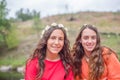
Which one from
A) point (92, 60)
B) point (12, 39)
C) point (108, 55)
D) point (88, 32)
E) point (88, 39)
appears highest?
point (88, 32)

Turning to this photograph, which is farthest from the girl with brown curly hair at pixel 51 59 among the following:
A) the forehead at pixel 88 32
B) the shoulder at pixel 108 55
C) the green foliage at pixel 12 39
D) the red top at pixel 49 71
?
the green foliage at pixel 12 39

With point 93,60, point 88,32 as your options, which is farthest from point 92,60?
point 88,32

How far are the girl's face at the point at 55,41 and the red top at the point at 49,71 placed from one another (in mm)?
219

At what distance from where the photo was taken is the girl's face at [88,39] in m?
6.39

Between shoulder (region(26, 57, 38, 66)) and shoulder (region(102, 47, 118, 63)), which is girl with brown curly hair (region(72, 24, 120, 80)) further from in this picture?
shoulder (region(26, 57, 38, 66))

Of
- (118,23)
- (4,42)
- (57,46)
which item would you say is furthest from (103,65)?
(118,23)

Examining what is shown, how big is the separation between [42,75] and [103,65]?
3.64 feet

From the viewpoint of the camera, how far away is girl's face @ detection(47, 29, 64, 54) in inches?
234

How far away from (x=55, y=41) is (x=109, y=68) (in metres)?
1.06

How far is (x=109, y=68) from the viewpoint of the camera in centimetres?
629

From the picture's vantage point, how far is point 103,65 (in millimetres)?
6348

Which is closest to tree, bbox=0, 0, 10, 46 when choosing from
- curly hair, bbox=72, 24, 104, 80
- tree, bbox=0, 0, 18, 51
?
tree, bbox=0, 0, 18, 51

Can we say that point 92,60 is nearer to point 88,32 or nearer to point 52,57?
point 88,32

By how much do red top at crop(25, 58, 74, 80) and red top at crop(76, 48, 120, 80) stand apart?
0.42 meters
